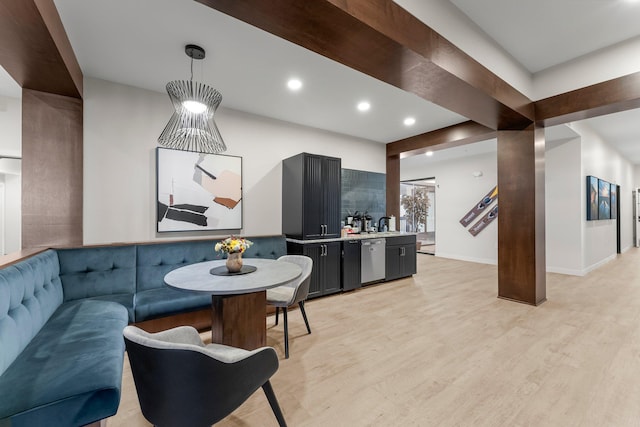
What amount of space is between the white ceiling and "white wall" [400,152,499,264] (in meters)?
3.83

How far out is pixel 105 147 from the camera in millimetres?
3111

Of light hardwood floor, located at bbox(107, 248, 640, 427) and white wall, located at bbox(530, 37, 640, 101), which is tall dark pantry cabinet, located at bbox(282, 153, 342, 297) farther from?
white wall, located at bbox(530, 37, 640, 101)

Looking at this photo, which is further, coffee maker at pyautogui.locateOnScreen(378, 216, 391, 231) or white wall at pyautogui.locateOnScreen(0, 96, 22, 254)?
coffee maker at pyautogui.locateOnScreen(378, 216, 391, 231)

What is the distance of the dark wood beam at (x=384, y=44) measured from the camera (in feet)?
5.38

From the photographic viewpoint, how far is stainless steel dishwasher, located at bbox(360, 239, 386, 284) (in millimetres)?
4582

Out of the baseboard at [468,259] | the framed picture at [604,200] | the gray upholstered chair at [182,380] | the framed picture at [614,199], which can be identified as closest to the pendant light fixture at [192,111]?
the gray upholstered chair at [182,380]

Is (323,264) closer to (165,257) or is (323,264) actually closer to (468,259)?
(165,257)

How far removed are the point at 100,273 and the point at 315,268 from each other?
2.49m

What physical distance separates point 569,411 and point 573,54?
353cm

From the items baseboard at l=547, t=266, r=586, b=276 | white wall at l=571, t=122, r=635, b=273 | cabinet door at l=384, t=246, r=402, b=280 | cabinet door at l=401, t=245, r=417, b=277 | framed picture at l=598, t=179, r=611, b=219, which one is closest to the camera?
cabinet door at l=384, t=246, r=402, b=280

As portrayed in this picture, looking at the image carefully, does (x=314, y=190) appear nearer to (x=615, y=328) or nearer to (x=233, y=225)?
(x=233, y=225)

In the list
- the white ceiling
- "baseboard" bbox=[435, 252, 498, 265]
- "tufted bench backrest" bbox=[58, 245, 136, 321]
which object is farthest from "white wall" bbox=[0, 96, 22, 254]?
"baseboard" bbox=[435, 252, 498, 265]

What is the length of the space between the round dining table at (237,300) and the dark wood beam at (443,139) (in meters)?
3.83

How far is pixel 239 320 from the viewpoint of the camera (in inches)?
87.0
